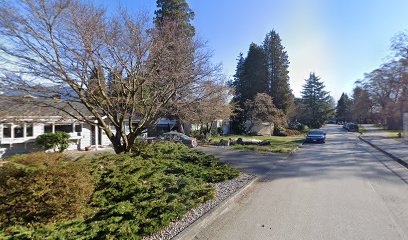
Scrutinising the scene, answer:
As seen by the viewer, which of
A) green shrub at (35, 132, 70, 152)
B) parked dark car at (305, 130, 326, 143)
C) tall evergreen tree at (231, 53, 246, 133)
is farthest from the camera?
tall evergreen tree at (231, 53, 246, 133)

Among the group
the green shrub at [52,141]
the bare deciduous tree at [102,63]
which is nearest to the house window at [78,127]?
the green shrub at [52,141]

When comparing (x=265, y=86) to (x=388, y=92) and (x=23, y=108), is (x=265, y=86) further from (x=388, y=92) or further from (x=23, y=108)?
(x=23, y=108)

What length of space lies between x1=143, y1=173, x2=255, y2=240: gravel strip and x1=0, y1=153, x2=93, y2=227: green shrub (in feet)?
4.66

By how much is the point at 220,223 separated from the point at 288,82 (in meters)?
46.7

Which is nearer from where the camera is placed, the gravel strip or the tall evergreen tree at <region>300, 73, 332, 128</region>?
the gravel strip

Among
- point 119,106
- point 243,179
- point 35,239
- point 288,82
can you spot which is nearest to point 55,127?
point 119,106

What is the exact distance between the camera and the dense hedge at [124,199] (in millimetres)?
3695

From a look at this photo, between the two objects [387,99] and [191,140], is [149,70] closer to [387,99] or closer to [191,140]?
[191,140]

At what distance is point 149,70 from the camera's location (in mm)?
8086

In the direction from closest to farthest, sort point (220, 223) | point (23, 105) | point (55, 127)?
point (220, 223), point (23, 105), point (55, 127)

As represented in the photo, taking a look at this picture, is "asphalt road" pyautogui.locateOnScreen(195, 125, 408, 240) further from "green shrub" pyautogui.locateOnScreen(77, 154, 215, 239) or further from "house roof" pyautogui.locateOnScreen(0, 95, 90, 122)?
"house roof" pyautogui.locateOnScreen(0, 95, 90, 122)

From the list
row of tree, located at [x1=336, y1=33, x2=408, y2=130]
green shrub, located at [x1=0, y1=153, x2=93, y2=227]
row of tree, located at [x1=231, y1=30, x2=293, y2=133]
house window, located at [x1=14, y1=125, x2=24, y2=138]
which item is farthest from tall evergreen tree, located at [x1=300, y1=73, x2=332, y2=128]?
green shrub, located at [x1=0, y1=153, x2=93, y2=227]

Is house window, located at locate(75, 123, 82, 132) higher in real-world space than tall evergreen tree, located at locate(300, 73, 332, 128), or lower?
lower

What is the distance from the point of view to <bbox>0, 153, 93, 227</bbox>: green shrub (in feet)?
12.4
